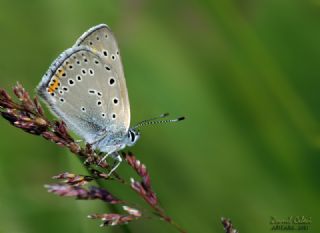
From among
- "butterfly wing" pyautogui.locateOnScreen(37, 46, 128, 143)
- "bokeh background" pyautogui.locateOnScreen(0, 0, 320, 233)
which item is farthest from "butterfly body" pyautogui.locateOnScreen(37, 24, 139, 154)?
"bokeh background" pyautogui.locateOnScreen(0, 0, 320, 233)

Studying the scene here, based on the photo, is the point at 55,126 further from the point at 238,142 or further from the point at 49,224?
the point at 238,142

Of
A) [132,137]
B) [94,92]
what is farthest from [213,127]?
[94,92]

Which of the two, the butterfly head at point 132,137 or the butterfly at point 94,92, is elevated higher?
the butterfly at point 94,92

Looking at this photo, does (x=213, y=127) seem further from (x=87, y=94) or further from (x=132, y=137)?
(x=87, y=94)

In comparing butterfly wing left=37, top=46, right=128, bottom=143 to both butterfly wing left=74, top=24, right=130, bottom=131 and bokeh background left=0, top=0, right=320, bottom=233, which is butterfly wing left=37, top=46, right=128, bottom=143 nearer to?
butterfly wing left=74, top=24, right=130, bottom=131

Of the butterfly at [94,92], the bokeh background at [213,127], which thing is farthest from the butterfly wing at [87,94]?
the bokeh background at [213,127]

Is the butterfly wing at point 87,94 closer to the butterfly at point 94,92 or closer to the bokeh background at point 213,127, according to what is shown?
the butterfly at point 94,92

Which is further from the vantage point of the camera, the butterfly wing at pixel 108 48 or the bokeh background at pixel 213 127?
the butterfly wing at pixel 108 48
